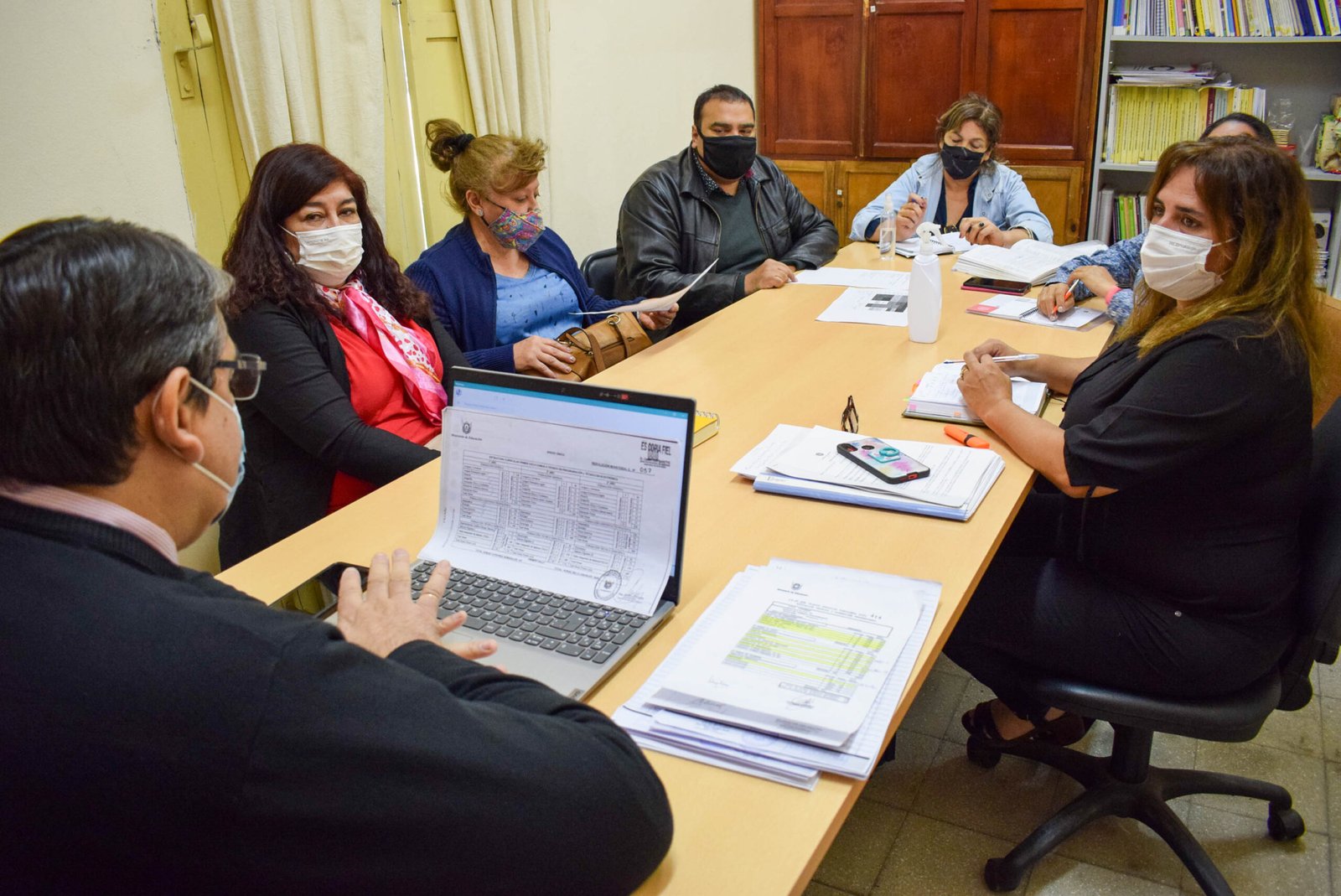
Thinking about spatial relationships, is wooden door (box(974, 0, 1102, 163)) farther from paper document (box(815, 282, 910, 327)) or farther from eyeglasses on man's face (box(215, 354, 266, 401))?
eyeglasses on man's face (box(215, 354, 266, 401))

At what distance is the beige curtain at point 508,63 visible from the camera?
3545 mm

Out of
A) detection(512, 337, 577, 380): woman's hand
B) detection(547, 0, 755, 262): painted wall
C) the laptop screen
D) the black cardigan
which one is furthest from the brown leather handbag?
detection(547, 0, 755, 262): painted wall

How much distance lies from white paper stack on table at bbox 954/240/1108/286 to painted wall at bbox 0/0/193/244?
207 cm

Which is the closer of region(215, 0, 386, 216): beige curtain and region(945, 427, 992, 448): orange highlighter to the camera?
region(945, 427, 992, 448): orange highlighter

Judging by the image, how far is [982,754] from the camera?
205 cm

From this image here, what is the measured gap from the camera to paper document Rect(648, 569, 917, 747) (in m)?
1.02

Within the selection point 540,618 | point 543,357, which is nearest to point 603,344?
point 543,357

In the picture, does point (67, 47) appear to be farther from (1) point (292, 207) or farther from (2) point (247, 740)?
(2) point (247, 740)

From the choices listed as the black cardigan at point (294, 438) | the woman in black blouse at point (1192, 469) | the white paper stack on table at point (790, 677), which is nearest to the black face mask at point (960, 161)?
the woman in black blouse at point (1192, 469)

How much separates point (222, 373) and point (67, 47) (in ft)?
6.23

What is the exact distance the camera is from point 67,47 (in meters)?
2.32

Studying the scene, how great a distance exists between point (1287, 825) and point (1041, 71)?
10.6ft

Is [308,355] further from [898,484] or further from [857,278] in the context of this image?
[857,278]

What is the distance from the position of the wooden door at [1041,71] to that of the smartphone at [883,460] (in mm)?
3058
